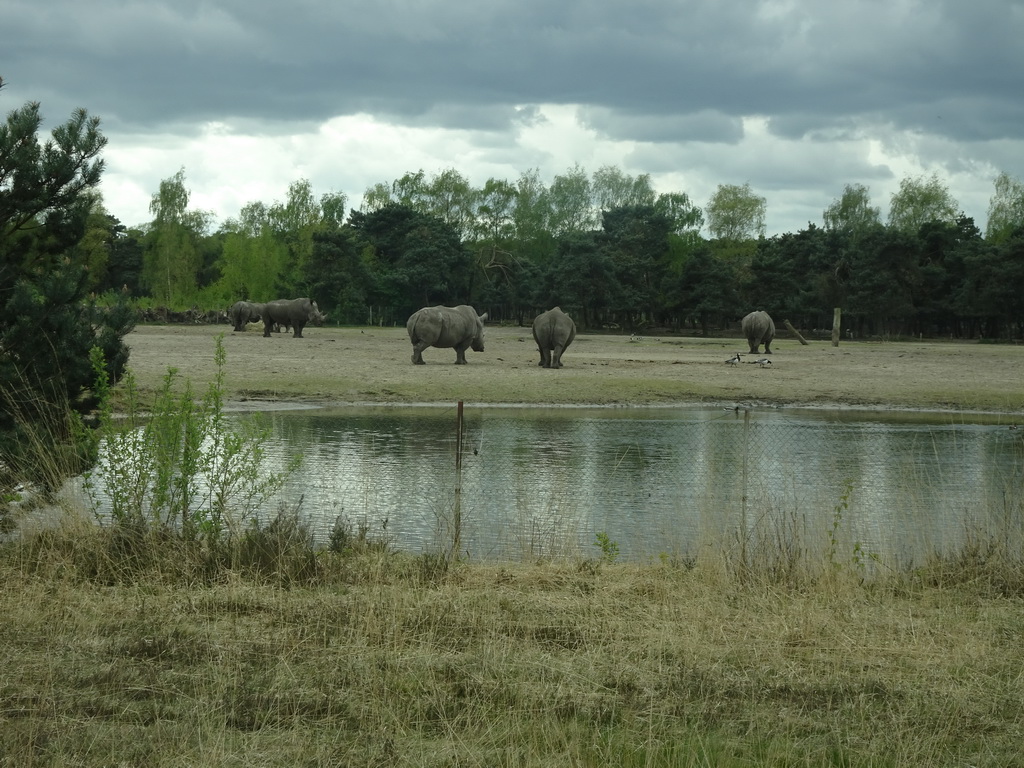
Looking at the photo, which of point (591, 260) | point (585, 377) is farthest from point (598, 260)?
point (585, 377)

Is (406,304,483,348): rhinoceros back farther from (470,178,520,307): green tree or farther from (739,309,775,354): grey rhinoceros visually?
(470,178,520,307): green tree

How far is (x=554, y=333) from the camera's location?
33.9 meters

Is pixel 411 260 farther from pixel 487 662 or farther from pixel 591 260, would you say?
pixel 487 662

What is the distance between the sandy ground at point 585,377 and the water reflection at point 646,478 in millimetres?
A: 2433

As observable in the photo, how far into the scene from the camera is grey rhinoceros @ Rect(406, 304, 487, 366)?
114 feet

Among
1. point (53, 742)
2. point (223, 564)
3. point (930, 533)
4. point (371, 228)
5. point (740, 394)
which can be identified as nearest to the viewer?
point (53, 742)

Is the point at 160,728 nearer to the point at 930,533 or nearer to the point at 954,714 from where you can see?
the point at 954,714

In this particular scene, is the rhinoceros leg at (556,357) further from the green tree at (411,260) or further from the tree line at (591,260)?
the green tree at (411,260)

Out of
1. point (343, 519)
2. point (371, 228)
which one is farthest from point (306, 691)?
point (371, 228)

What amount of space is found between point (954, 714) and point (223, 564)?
17.2ft

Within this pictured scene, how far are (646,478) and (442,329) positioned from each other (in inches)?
811

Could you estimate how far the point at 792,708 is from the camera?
18.6 feet

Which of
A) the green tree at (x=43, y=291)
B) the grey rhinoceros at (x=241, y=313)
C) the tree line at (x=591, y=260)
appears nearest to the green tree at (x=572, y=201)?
the tree line at (x=591, y=260)

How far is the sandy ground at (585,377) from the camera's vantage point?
2705cm
